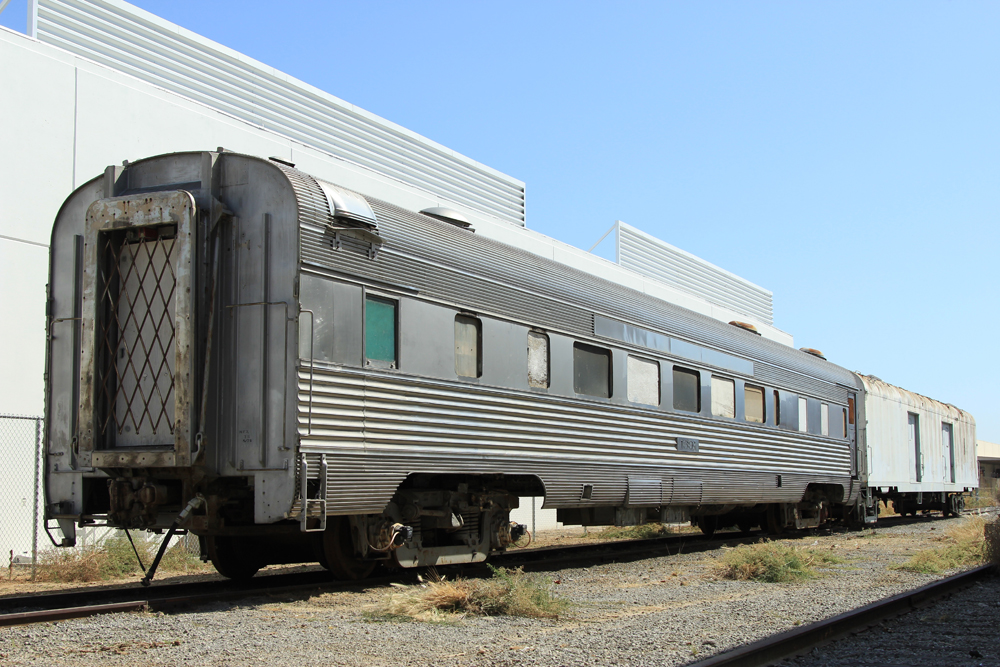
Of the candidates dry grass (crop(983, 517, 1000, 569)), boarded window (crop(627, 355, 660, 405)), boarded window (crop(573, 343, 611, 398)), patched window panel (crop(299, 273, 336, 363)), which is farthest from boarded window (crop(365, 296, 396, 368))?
dry grass (crop(983, 517, 1000, 569))

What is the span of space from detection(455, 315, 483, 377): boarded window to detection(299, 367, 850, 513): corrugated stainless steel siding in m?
0.21

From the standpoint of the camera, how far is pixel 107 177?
868cm

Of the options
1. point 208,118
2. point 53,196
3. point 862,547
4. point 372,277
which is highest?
point 208,118

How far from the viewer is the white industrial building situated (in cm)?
1218

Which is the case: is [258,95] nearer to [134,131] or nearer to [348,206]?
[134,131]

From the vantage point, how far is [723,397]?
47.6 ft

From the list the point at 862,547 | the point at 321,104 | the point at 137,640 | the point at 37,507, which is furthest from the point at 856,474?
the point at 137,640

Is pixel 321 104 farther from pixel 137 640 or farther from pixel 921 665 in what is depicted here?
pixel 921 665

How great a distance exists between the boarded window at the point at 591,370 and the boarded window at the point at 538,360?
60 cm

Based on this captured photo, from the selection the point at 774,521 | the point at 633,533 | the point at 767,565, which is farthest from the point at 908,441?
the point at 767,565

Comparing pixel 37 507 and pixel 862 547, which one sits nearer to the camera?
pixel 37 507

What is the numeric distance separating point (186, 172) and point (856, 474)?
15593 mm

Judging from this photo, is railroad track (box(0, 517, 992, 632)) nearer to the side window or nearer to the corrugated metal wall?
the side window

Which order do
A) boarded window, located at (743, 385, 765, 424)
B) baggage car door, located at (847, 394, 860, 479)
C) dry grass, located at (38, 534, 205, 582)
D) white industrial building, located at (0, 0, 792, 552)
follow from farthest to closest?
baggage car door, located at (847, 394, 860, 479) < boarded window, located at (743, 385, 765, 424) < white industrial building, located at (0, 0, 792, 552) < dry grass, located at (38, 534, 205, 582)
